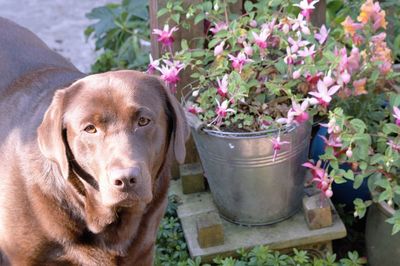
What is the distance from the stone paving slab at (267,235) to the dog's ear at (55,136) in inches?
41.2

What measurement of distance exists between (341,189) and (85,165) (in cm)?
160

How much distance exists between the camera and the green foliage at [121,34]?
508cm

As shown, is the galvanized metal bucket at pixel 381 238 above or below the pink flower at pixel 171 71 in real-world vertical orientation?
below

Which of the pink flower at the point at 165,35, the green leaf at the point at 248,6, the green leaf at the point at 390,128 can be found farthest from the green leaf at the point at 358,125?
the pink flower at the point at 165,35

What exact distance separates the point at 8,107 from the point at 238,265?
3.86 feet

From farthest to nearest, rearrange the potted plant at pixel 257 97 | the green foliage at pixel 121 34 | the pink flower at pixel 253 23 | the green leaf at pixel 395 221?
the green foliage at pixel 121 34, the pink flower at pixel 253 23, the potted plant at pixel 257 97, the green leaf at pixel 395 221

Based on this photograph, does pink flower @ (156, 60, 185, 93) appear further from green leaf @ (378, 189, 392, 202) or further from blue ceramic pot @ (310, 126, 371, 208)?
green leaf @ (378, 189, 392, 202)

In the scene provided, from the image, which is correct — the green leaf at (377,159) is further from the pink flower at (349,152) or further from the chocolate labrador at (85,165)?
the chocolate labrador at (85,165)

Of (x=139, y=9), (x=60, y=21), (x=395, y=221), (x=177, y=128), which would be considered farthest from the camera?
(x=60, y=21)

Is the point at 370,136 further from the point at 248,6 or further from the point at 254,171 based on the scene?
the point at 248,6

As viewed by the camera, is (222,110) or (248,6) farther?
(248,6)

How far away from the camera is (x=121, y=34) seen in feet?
17.3

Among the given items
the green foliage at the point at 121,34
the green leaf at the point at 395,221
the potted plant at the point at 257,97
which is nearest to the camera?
the green leaf at the point at 395,221

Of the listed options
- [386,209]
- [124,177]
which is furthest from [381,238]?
[124,177]
